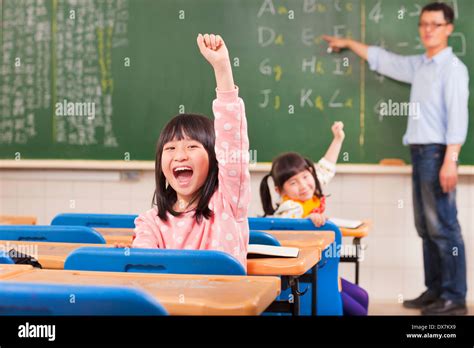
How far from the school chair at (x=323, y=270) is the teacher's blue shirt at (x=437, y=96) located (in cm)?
184

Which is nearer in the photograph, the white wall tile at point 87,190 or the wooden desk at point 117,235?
the wooden desk at point 117,235

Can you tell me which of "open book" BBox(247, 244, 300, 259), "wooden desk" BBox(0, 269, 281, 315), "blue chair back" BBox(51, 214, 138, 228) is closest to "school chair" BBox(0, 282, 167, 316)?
"wooden desk" BBox(0, 269, 281, 315)

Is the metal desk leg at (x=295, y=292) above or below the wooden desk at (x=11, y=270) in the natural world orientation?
below

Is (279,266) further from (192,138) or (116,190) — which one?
(116,190)

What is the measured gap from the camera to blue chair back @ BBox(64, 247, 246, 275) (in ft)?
4.92

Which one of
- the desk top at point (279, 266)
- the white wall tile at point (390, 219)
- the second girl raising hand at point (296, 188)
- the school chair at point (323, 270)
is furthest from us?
the white wall tile at point (390, 219)

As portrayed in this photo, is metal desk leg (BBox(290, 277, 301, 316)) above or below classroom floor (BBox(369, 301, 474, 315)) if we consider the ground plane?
above

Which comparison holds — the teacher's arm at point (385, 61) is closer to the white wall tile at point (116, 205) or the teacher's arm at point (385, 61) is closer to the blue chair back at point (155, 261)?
the white wall tile at point (116, 205)

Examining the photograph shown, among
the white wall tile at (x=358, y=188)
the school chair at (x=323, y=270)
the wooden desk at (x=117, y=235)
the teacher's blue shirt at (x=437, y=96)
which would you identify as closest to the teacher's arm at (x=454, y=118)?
the teacher's blue shirt at (x=437, y=96)

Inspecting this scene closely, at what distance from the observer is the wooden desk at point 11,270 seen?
4.68ft

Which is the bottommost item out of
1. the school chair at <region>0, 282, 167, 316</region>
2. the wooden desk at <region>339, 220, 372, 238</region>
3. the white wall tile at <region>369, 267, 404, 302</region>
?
the white wall tile at <region>369, 267, 404, 302</region>

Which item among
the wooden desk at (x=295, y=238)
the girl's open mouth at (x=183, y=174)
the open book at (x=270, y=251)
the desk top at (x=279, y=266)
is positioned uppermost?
the girl's open mouth at (x=183, y=174)

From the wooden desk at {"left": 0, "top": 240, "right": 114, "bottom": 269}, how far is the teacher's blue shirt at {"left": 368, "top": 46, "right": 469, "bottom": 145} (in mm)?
2818

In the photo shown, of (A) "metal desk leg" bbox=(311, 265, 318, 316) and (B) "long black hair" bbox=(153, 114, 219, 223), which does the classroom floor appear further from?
(B) "long black hair" bbox=(153, 114, 219, 223)
